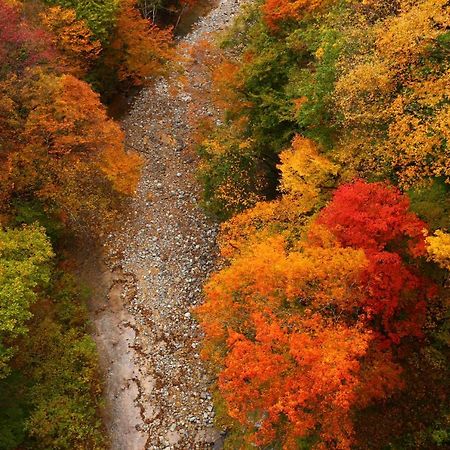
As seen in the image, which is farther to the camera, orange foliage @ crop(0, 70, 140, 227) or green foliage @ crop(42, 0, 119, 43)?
green foliage @ crop(42, 0, 119, 43)

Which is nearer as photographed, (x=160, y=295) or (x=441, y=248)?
(x=441, y=248)

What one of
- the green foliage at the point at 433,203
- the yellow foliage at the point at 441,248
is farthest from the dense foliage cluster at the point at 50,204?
the green foliage at the point at 433,203

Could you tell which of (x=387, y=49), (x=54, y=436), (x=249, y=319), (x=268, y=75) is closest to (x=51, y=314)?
(x=54, y=436)

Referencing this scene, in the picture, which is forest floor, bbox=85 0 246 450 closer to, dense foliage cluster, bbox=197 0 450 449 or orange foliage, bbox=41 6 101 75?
dense foliage cluster, bbox=197 0 450 449

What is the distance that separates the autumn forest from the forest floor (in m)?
0.35

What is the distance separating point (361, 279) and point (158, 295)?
14.5m

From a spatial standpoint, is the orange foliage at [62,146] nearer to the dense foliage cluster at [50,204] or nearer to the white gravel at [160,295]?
the dense foliage cluster at [50,204]

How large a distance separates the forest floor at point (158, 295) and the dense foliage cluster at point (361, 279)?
4.17 meters

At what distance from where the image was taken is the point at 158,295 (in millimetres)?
27453

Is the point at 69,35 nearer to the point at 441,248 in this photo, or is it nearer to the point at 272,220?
the point at 272,220

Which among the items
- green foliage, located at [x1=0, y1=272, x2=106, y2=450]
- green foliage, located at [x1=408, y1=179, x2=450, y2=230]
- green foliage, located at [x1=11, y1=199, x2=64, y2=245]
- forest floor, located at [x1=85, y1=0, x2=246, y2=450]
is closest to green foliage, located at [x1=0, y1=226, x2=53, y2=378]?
green foliage, located at [x1=11, y1=199, x2=64, y2=245]

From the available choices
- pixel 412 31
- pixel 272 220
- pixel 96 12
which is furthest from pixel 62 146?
pixel 412 31

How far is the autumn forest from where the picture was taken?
51.9ft

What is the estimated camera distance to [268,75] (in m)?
27.4
